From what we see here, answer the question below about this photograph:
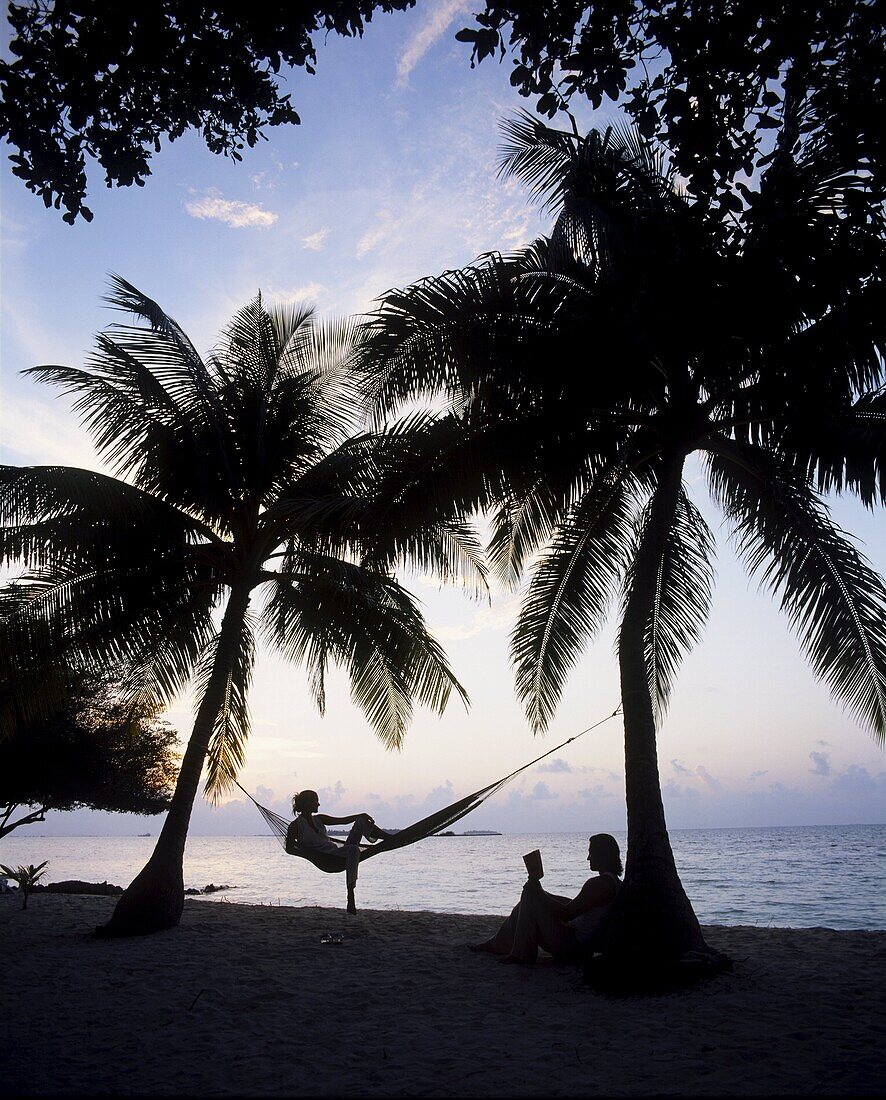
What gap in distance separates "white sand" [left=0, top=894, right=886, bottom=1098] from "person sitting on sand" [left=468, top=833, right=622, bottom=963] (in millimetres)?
149

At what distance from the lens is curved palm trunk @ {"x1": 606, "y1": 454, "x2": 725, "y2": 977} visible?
198 inches

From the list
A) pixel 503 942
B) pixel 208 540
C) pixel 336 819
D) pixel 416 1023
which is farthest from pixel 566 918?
pixel 208 540

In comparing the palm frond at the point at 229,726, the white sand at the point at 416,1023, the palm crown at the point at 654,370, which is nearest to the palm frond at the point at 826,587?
the palm crown at the point at 654,370

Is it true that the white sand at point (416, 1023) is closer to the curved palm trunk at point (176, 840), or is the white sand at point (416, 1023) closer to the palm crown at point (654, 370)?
the curved palm trunk at point (176, 840)

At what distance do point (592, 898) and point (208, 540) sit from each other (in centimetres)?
552

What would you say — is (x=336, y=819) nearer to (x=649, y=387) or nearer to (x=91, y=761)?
(x=649, y=387)

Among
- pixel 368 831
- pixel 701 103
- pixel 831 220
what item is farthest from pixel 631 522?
pixel 701 103

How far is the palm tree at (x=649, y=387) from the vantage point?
559 centimetres

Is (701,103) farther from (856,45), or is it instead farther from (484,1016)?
(484,1016)

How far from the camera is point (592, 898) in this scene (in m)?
5.56

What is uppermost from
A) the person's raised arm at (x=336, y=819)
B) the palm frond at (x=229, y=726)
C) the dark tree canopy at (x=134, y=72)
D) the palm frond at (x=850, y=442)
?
the dark tree canopy at (x=134, y=72)

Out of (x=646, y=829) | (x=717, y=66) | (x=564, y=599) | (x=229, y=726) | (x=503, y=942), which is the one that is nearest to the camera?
(x=717, y=66)

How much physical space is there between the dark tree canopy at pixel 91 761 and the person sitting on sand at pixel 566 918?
6919 mm

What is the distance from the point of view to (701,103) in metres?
3.72
